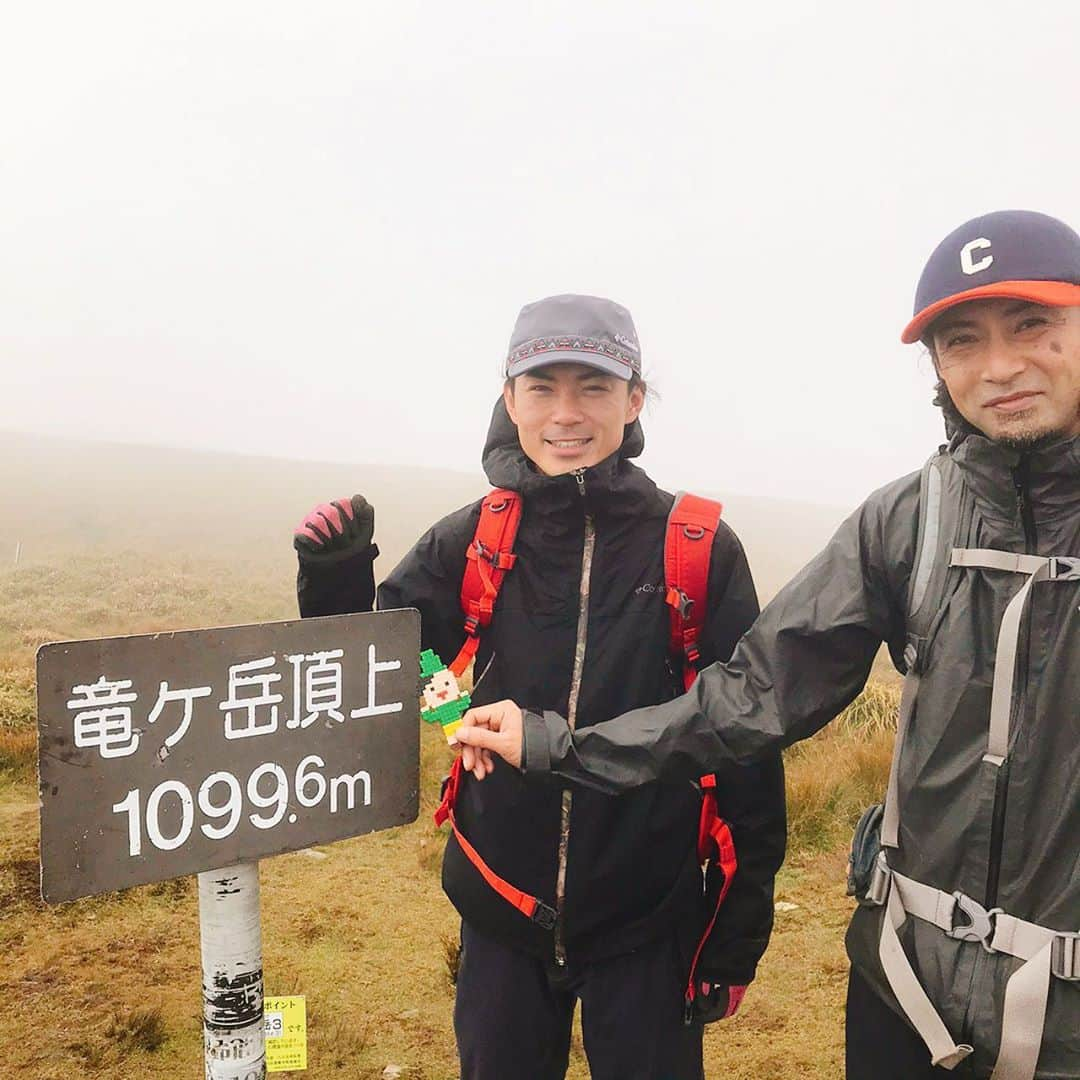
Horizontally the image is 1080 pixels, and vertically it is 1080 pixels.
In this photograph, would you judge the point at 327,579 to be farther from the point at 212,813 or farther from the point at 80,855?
the point at 80,855

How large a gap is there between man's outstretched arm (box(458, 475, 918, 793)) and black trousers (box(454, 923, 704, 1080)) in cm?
60

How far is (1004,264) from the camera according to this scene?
5.82 feet

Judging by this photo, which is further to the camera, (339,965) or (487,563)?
(339,965)

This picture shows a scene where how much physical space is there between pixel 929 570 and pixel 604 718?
860mm

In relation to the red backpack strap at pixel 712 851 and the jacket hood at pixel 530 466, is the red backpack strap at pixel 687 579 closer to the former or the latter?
the jacket hood at pixel 530 466

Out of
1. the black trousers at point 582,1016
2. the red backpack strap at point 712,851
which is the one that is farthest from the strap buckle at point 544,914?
the red backpack strap at point 712,851

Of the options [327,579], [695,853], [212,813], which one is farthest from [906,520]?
[212,813]

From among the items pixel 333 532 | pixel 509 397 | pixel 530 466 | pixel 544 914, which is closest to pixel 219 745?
pixel 333 532

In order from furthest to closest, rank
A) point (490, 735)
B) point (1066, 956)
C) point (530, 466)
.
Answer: point (530, 466) → point (490, 735) → point (1066, 956)

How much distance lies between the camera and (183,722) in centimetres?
184

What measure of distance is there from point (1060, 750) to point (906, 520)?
52 centimetres

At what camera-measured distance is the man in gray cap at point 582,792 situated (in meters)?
2.28

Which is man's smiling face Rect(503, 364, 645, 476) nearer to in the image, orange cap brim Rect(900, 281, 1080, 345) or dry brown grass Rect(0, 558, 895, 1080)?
orange cap brim Rect(900, 281, 1080, 345)

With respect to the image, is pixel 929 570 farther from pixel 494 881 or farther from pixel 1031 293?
pixel 494 881
